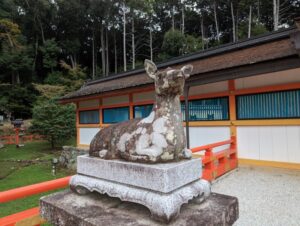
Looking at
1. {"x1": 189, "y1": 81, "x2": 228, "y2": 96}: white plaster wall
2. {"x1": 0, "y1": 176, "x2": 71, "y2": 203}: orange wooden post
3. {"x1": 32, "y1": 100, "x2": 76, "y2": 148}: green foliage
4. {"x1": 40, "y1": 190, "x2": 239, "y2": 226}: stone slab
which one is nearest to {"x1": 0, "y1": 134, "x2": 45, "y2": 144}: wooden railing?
{"x1": 32, "y1": 100, "x2": 76, "y2": 148}: green foliage

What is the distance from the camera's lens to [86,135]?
1020 centimetres

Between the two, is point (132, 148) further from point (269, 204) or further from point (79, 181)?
point (269, 204)

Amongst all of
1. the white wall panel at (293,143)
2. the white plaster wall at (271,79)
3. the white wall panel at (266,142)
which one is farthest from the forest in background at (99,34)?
the white wall panel at (293,143)

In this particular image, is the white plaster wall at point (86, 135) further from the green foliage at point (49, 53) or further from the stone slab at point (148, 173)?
the green foliage at point (49, 53)

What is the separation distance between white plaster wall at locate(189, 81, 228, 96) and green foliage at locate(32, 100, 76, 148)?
10.4 m

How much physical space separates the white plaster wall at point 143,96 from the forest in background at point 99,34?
14690mm

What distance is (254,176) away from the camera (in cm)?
493

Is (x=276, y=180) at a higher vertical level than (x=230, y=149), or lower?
lower

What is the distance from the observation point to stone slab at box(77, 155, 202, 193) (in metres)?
1.26

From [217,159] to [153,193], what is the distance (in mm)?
3907

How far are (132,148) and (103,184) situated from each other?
0.34 metres

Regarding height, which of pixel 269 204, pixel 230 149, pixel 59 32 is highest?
pixel 59 32

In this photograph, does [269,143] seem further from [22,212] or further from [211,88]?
[22,212]

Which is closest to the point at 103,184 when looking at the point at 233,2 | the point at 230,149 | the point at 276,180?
the point at 276,180
